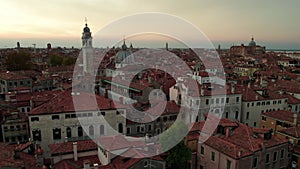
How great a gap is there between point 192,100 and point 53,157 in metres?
14.7

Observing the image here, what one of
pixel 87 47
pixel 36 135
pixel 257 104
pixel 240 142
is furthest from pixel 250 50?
pixel 36 135

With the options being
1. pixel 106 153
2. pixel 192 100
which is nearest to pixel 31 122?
pixel 106 153

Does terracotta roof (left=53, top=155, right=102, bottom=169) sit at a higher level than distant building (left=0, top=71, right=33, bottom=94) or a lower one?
lower

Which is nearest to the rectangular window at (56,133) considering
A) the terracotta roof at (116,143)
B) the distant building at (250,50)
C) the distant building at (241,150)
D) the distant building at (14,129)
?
the distant building at (14,129)

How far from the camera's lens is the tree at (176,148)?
55.4ft

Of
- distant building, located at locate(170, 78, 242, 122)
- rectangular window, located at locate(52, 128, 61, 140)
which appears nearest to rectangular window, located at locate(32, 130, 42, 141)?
rectangular window, located at locate(52, 128, 61, 140)

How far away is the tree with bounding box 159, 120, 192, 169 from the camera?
16.9m

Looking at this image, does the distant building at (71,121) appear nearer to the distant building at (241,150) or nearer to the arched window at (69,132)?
the arched window at (69,132)

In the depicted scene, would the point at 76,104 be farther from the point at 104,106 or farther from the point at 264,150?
the point at 264,150

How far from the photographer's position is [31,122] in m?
20.3

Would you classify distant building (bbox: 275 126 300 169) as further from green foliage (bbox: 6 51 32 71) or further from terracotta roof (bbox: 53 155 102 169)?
green foliage (bbox: 6 51 32 71)

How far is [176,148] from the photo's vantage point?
55.5 feet

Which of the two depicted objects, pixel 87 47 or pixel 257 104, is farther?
pixel 87 47

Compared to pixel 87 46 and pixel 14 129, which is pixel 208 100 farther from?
pixel 87 46
